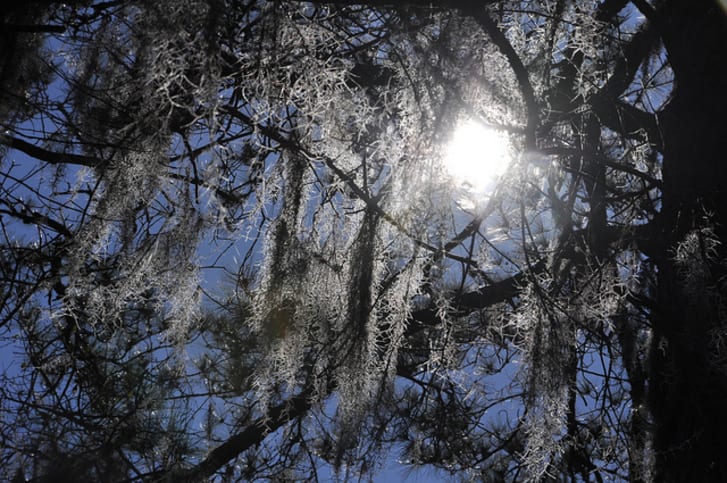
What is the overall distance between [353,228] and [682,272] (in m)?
1.06

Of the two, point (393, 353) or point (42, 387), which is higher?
point (42, 387)

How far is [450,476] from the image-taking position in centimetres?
291

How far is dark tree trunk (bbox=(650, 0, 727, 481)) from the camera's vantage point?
6.80ft

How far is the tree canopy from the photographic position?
1650mm

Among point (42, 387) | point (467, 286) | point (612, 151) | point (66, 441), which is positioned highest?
point (612, 151)

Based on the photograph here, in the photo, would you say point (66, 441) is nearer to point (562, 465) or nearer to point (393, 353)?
point (393, 353)

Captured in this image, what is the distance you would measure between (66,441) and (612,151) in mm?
2657

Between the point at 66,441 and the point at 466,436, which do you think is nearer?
the point at 66,441

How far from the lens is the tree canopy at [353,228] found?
5.41 ft

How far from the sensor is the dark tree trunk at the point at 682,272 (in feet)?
6.80

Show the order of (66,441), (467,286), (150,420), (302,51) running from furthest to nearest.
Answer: (467,286) → (150,420) → (66,441) → (302,51)

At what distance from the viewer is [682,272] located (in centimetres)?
222

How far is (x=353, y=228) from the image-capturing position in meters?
2.04

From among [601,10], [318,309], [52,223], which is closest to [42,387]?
[52,223]
